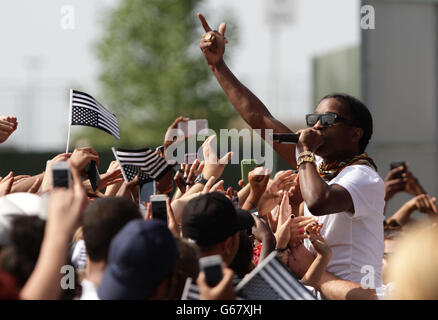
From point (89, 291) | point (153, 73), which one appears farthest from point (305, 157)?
point (153, 73)

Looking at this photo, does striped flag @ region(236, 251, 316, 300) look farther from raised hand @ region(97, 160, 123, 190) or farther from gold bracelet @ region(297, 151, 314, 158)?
raised hand @ region(97, 160, 123, 190)

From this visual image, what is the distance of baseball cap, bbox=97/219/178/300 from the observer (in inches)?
102

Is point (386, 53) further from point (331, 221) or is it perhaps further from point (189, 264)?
point (189, 264)

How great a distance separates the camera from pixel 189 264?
124 inches

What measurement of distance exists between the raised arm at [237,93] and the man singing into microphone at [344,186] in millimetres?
374

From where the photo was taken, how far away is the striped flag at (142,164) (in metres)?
3.90

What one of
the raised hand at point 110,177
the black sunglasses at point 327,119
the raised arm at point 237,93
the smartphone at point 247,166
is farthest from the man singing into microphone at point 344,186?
the raised hand at point 110,177

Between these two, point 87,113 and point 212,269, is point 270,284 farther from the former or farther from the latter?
point 87,113

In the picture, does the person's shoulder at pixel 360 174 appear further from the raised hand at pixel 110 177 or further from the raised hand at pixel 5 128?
the raised hand at pixel 5 128

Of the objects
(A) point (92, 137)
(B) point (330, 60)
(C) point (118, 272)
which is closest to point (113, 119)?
(C) point (118, 272)

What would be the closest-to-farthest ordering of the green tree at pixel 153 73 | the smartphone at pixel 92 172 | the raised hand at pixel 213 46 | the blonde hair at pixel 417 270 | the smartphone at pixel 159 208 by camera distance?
the blonde hair at pixel 417 270 < the smartphone at pixel 159 208 < the smartphone at pixel 92 172 < the raised hand at pixel 213 46 < the green tree at pixel 153 73

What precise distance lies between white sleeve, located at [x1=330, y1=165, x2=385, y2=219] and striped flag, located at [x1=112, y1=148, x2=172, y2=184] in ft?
3.00

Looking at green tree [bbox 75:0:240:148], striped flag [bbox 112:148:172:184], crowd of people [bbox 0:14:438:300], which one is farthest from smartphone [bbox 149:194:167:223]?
green tree [bbox 75:0:240:148]

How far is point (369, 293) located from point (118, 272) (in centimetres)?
150
